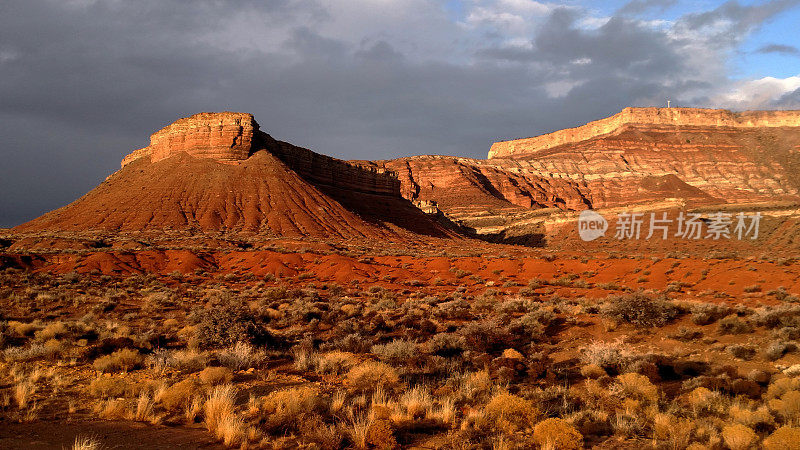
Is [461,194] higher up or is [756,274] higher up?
[461,194]

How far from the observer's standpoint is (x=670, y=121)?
518 ft

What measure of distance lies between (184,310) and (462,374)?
35.1 ft

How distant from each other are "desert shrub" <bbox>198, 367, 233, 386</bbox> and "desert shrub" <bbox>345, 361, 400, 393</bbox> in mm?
2032

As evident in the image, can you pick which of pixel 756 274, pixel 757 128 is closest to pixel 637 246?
pixel 756 274

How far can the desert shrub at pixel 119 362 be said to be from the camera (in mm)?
7301

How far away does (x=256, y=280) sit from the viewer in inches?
896

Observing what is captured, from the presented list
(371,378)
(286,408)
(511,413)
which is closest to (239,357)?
(371,378)

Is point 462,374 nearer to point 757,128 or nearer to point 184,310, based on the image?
point 184,310

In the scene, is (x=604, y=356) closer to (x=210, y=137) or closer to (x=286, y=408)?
(x=286, y=408)

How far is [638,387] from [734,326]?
16.3ft

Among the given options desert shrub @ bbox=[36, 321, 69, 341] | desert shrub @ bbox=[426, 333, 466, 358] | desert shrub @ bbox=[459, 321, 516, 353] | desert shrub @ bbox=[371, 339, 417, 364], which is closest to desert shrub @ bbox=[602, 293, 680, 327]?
desert shrub @ bbox=[459, 321, 516, 353]

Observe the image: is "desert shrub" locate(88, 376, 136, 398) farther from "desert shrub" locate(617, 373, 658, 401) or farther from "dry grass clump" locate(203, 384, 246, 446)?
"desert shrub" locate(617, 373, 658, 401)

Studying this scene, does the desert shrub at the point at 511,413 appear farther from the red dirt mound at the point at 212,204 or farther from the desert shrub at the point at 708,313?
the red dirt mound at the point at 212,204

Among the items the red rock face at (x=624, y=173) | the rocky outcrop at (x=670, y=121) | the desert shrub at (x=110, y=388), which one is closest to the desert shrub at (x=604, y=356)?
the desert shrub at (x=110, y=388)
